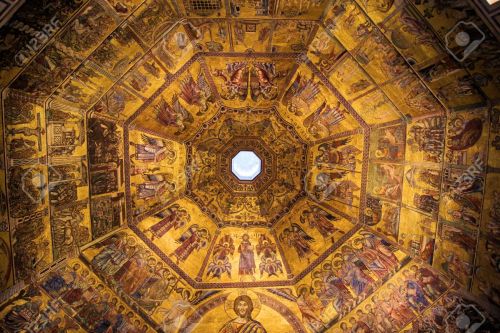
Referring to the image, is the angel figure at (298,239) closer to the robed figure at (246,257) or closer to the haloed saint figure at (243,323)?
the robed figure at (246,257)

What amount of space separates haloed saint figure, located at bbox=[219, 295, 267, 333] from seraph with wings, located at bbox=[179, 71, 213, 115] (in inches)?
245

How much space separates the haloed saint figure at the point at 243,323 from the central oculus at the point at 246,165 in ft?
14.2

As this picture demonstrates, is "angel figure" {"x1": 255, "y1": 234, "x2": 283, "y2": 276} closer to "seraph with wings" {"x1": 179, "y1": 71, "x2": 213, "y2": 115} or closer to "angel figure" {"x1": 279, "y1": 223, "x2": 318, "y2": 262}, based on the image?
"angel figure" {"x1": 279, "y1": 223, "x2": 318, "y2": 262}

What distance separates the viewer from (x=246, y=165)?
1324cm

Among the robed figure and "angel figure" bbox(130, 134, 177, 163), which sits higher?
"angel figure" bbox(130, 134, 177, 163)

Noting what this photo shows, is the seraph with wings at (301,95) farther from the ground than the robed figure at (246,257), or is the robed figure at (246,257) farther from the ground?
the seraph with wings at (301,95)

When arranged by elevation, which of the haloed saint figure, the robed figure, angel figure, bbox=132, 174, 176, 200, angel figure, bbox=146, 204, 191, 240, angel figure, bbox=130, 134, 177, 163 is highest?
angel figure, bbox=130, 134, 177, 163

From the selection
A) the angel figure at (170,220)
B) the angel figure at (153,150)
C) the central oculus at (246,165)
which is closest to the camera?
the angel figure at (153,150)

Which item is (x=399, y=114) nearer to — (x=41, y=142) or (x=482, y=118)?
(x=482, y=118)

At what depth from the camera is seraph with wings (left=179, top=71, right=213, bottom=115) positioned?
970 centimetres

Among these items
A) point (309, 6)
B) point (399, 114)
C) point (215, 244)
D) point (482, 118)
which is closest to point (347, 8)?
point (309, 6)

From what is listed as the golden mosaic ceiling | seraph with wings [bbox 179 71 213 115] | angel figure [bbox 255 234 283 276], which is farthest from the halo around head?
seraph with wings [bbox 179 71 213 115]

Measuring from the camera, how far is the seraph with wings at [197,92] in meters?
9.70

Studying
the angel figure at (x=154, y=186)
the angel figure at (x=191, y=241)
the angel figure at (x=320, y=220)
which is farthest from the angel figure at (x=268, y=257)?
the angel figure at (x=154, y=186)
